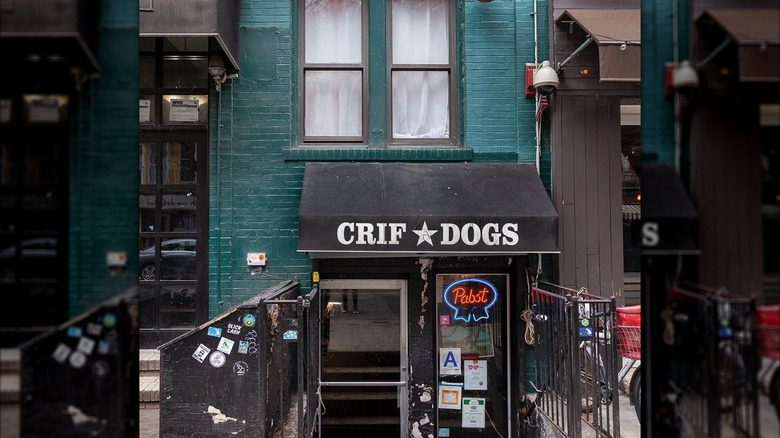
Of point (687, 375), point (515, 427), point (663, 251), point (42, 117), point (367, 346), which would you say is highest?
point (42, 117)

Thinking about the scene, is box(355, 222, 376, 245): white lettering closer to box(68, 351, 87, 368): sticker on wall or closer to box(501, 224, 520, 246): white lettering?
box(501, 224, 520, 246): white lettering

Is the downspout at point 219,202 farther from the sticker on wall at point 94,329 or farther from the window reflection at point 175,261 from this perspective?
the sticker on wall at point 94,329

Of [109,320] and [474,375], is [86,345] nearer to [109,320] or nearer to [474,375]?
[109,320]

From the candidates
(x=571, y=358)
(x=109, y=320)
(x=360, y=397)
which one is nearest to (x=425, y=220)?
(x=571, y=358)

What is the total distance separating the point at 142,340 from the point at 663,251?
6.22m

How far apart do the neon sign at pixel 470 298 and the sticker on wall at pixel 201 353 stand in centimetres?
287

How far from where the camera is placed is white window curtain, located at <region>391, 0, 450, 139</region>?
644 centimetres

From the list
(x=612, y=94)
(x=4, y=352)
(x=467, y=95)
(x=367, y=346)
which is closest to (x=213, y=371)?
(x=367, y=346)

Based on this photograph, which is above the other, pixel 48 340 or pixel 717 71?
pixel 717 71

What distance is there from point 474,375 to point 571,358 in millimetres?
2159

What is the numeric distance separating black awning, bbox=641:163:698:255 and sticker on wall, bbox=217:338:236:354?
384 centimetres

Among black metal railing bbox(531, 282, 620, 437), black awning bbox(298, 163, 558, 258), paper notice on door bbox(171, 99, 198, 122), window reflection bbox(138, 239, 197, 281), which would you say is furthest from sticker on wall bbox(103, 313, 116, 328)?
paper notice on door bbox(171, 99, 198, 122)

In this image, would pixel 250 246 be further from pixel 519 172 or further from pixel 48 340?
pixel 48 340

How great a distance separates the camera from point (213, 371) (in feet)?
14.6
